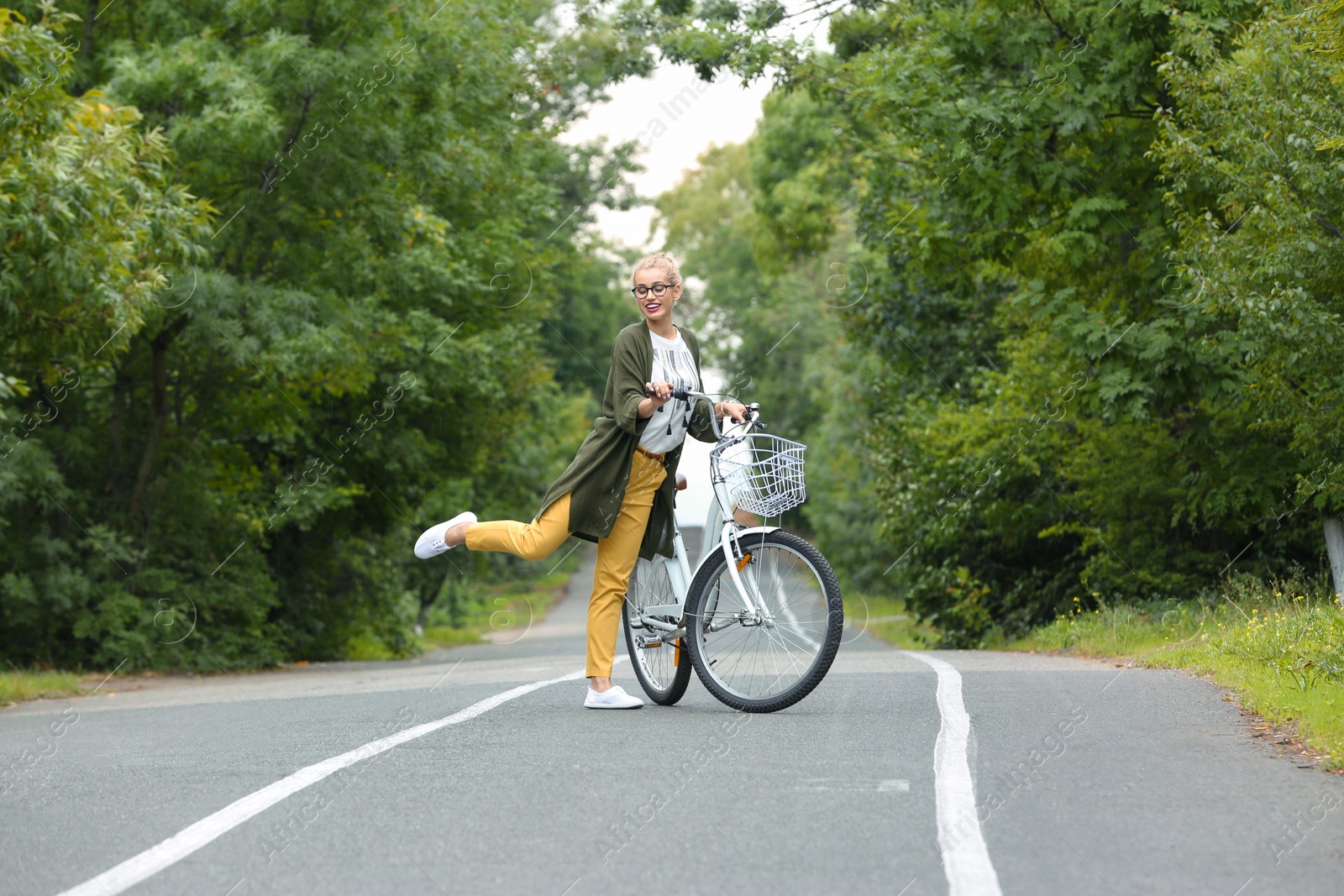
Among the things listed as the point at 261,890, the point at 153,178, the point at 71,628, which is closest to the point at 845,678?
the point at 261,890

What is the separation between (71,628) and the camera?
17.2 m

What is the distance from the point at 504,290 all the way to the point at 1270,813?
71.7 ft

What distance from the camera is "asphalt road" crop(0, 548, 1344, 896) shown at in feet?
13.6

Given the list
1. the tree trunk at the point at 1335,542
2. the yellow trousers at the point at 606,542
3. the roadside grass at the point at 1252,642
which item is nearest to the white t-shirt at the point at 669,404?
the yellow trousers at the point at 606,542

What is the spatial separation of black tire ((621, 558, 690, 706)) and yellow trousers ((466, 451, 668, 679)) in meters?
0.14

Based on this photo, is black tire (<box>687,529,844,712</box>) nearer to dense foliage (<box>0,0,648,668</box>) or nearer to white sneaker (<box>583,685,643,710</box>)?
white sneaker (<box>583,685,643,710</box>)

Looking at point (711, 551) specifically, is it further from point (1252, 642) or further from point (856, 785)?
point (1252, 642)

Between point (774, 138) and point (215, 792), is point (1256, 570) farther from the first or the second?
point (774, 138)

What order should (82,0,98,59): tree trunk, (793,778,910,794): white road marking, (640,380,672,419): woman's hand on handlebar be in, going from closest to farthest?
(793,778,910,794): white road marking < (640,380,672,419): woman's hand on handlebar < (82,0,98,59): tree trunk

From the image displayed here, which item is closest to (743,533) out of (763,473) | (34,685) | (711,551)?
(711,551)

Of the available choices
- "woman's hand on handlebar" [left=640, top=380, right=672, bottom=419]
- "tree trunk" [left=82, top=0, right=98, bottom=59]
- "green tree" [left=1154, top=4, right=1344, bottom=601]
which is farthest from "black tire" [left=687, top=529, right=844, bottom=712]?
"tree trunk" [left=82, top=0, right=98, bottom=59]

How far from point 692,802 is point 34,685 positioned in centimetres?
1037

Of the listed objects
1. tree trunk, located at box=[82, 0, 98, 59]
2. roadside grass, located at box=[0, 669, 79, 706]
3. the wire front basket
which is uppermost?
tree trunk, located at box=[82, 0, 98, 59]

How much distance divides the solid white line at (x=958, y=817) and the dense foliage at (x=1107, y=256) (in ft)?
17.6
